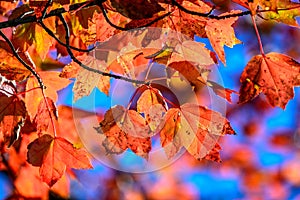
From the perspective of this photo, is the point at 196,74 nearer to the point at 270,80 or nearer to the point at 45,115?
the point at 270,80

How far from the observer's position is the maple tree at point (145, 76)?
915mm

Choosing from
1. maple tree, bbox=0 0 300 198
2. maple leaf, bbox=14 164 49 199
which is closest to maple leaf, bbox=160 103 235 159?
maple tree, bbox=0 0 300 198

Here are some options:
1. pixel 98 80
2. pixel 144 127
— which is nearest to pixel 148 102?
pixel 144 127

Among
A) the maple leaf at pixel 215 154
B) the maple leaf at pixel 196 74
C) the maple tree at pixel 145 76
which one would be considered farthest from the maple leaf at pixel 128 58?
the maple leaf at pixel 215 154

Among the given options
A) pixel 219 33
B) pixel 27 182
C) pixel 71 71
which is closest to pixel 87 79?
pixel 71 71

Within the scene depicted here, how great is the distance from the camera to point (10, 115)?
1.05 meters

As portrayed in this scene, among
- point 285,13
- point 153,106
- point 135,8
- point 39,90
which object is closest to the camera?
point 135,8

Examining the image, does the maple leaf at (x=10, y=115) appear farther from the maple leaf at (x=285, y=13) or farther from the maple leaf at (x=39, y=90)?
the maple leaf at (x=285, y=13)

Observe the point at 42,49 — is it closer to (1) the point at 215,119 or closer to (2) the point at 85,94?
(2) the point at 85,94

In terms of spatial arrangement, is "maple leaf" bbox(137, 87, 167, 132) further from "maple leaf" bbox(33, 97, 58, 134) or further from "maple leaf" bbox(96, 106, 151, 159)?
"maple leaf" bbox(33, 97, 58, 134)

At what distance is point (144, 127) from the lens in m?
0.99

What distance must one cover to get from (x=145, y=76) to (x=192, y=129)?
0.15m

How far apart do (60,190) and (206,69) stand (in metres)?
1.32

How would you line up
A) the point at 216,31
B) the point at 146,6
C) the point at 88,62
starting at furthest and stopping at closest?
1. the point at 88,62
2. the point at 216,31
3. the point at 146,6
